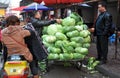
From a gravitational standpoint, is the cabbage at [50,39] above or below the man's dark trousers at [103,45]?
above

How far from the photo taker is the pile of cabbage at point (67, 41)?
417 inches

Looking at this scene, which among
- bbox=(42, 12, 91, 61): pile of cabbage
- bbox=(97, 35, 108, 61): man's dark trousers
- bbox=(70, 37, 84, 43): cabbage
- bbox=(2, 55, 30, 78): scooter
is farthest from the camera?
bbox=(97, 35, 108, 61): man's dark trousers

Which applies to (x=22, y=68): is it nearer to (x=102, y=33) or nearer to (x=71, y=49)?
(x=71, y=49)

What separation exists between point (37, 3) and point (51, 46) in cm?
1029

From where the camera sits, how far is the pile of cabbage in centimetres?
1060

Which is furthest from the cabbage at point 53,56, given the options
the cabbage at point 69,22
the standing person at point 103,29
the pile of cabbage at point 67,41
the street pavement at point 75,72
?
the standing person at point 103,29

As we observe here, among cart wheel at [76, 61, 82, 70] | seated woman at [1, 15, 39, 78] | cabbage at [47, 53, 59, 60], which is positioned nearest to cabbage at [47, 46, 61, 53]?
cabbage at [47, 53, 59, 60]

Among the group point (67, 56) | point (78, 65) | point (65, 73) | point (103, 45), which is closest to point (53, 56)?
point (67, 56)

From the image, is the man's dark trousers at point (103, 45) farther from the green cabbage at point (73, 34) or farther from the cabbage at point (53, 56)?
the cabbage at point (53, 56)

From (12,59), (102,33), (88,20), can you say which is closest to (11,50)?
(12,59)

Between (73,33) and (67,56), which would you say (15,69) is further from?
(73,33)

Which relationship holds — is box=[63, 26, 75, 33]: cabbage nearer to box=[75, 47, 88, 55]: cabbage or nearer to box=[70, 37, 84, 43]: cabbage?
box=[70, 37, 84, 43]: cabbage

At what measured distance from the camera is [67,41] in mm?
10930

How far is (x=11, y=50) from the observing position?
7.06 meters
